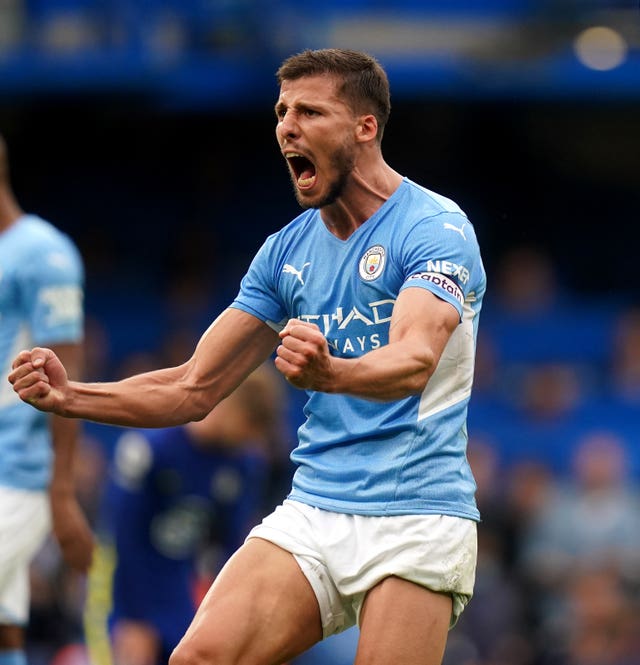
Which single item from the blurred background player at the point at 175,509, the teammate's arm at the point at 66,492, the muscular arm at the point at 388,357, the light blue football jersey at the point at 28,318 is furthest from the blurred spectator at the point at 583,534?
the muscular arm at the point at 388,357

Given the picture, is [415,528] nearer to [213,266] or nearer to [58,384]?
[58,384]

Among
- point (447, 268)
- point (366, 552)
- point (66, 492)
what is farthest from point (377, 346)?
point (66, 492)

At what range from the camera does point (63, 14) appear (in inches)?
545

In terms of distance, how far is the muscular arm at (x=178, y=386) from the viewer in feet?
15.9

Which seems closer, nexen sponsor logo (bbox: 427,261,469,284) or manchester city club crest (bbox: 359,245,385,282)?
nexen sponsor logo (bbox: 427,261,469,284)

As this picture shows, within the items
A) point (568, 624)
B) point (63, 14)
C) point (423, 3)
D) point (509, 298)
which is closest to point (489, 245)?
point (509, 298)

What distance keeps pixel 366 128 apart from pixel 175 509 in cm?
295

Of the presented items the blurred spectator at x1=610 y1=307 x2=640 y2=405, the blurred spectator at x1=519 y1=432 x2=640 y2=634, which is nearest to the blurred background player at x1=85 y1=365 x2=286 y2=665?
the blurred spectator at x1=519 y1=432 x2=640 y2=634

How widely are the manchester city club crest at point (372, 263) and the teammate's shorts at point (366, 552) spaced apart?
74cm

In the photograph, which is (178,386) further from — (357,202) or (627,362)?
(627,362)

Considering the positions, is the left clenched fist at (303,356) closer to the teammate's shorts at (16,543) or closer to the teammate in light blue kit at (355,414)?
the teammate in light blue kit at (355,414)

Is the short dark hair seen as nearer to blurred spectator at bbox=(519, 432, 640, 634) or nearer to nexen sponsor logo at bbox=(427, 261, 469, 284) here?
nexen sponsor logo at bbox=(427, 261, 469, 284)

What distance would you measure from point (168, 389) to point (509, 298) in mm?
9944

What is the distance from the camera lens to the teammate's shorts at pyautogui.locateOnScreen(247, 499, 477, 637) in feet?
15.5
